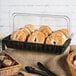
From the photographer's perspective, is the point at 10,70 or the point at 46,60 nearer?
the point at 10,70

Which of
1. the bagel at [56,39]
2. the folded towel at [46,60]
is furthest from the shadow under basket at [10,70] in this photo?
the bagel at [56,39]

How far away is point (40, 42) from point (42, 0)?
2.07ft

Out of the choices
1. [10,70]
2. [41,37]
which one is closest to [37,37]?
[41,37]

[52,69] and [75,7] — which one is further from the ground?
[75,7]

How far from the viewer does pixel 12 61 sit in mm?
660

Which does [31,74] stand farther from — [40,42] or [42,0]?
[42,0]

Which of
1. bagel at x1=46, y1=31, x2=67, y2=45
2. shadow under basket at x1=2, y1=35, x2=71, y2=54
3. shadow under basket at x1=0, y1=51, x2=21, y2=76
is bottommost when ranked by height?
shadow under basket at x1=0, y1=51, x2=21, y2=76

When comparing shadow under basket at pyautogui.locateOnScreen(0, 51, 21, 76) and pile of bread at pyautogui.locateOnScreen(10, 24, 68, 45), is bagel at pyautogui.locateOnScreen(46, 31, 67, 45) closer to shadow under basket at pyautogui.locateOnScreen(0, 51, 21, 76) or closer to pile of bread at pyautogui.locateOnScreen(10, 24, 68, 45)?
pile of bread at pyautogui.locateOnScreen(10, 24, 68, 45)

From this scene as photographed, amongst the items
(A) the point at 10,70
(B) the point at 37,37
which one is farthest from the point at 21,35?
(A) the point at 10,70

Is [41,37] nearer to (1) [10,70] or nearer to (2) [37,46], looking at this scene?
(2) [37,46]

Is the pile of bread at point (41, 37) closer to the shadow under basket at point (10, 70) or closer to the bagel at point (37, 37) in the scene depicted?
the bagel at point (37, 37)

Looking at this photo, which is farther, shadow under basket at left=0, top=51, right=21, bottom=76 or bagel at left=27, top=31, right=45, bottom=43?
bagel at left=27, top=31, right=45, bottom=43

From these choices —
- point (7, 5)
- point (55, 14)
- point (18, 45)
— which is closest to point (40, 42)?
point (18, 45)

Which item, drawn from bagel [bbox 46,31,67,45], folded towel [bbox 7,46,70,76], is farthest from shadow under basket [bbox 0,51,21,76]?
bagel [bbox 46,31,67,45]
